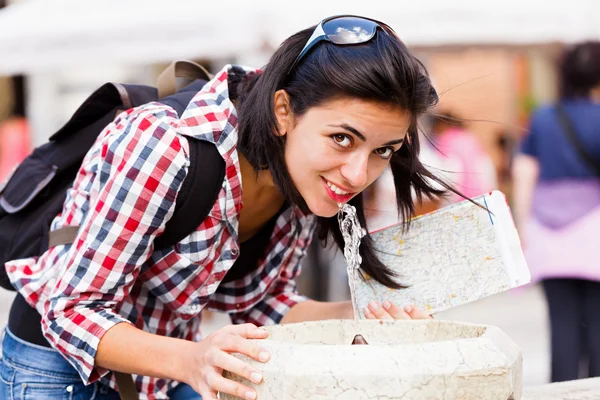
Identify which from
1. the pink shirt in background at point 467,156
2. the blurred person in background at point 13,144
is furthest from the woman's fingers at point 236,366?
the blurred person in background at point 13,144

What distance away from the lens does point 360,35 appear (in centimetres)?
191

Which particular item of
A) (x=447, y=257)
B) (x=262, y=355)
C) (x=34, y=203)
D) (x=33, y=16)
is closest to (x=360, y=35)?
(x=447, y=257)

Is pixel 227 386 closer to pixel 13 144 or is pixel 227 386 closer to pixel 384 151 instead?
pixel 384 151

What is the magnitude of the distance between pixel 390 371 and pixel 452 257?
65 centimetres

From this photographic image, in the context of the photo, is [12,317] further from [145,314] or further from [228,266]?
[228,266]

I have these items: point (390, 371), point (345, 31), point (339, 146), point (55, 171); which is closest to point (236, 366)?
point (390, 371)

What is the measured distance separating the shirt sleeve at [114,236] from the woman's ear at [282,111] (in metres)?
0.21

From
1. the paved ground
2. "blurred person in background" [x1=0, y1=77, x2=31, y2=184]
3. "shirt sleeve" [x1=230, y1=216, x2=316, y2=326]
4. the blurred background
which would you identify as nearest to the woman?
"shirt sleeve" [x1=230, y1=216, x2=316, y2=326]

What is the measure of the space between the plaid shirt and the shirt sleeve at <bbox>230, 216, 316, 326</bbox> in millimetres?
159

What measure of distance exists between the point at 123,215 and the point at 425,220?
0.70 m

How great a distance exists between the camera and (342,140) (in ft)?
6.08

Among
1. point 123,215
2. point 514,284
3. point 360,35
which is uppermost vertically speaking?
point 360,35

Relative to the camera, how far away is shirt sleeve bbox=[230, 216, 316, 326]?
2.46m

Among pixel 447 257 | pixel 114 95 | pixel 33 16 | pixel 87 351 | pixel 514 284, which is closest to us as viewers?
pixel 87 351
